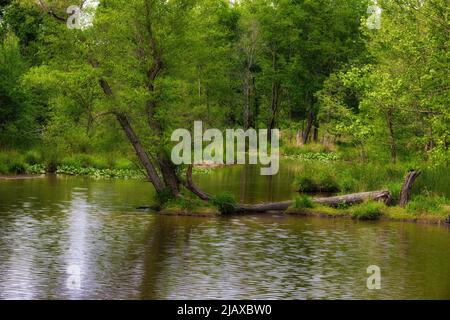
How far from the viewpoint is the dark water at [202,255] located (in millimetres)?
19250

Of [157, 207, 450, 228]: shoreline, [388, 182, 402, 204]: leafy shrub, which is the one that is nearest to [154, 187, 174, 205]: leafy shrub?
[157, 207, 450, 228]: shoreline

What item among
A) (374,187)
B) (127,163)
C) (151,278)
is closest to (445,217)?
(374,187)

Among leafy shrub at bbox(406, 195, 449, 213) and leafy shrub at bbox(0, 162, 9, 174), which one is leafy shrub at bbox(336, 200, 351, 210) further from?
leafy shrub at bbox(0, 162, 9, 174)

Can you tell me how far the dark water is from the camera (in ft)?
63.2

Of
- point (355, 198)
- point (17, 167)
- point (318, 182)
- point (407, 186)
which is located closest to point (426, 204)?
point (407, 186)

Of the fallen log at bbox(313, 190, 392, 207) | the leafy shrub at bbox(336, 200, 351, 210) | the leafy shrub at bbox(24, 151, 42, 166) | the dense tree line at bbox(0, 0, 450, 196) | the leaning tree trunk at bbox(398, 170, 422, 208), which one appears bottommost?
the leafy shrub at bbox(336, 200, 351, 210)

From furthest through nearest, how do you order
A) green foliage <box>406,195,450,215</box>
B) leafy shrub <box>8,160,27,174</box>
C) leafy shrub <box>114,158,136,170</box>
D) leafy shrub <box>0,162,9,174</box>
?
leafy shrub <box>114,158,136,170</box> → leafy shrub <box>8,160,27,174</box> → leafy shrub <box>0,162,9,174</box> → green foliage <box>406,195,450,215</box>

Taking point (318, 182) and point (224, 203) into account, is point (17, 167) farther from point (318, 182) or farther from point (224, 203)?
point (224, 203)

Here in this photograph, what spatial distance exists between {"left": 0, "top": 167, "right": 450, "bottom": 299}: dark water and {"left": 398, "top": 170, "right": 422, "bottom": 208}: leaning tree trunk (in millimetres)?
1772

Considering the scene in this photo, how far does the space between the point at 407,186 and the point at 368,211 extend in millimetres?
1902

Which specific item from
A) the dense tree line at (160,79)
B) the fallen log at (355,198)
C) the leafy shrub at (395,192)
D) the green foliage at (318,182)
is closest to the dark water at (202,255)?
the fallen log at (355,198)

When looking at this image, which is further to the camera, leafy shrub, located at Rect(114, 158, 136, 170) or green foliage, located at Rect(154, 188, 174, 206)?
leafy shrub, located at Rect(114, 158, 136, 170)

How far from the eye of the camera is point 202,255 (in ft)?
76.8
